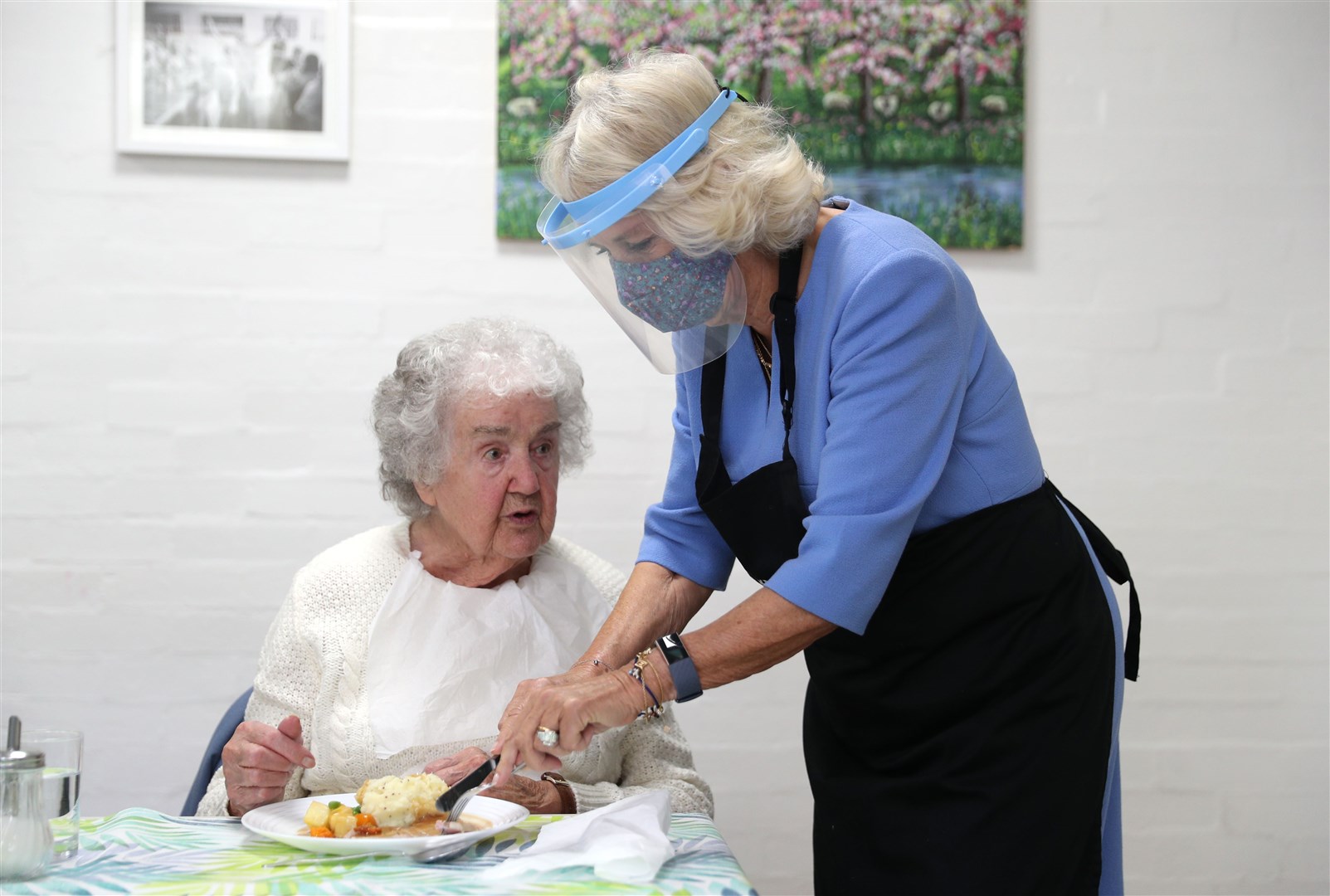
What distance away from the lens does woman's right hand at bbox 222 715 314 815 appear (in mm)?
1547

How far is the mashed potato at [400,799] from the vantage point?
53.2 inches

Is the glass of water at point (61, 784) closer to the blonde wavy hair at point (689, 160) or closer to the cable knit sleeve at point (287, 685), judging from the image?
the cable knit sleeve at point (287, 685)

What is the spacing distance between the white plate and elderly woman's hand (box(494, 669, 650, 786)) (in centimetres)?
7

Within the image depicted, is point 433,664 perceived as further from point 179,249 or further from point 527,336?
point 179,249

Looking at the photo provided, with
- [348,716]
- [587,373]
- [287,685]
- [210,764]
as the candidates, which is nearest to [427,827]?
[348,716]

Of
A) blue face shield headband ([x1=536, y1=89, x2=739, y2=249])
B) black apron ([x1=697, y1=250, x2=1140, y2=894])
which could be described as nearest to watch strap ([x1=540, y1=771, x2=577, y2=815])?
black apron ([x1=697, y1=250, x2=1140, y2=894])

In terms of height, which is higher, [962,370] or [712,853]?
[962,370]

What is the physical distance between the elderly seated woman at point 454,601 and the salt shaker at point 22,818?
46cm

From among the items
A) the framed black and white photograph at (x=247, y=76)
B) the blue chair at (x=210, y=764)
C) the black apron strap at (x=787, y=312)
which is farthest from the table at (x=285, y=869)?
the framed black and white photograph at (x=247, y=76)

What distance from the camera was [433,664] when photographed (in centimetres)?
179

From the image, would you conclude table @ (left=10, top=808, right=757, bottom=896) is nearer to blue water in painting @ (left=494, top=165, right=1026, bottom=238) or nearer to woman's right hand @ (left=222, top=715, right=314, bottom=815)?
woman's right hand @ (left=222, top=715, right=314, bottom=815)

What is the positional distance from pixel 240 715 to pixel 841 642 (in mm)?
1015

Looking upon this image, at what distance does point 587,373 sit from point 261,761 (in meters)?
1.20

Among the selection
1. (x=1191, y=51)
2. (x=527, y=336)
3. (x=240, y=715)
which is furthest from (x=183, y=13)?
(x=1191, y=51)
